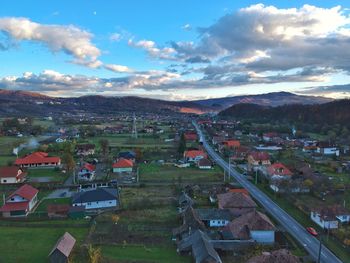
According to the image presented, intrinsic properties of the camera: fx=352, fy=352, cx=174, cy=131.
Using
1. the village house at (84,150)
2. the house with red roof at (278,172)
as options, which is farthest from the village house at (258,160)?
the village house at (84,150)

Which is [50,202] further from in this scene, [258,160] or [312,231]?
[258,160]

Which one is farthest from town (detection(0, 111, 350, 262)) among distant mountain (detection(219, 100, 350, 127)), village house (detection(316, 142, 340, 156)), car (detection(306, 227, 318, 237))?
distant mountain (detection(219, 100, 350, 127))

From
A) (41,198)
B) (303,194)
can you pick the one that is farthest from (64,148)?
(303,194)

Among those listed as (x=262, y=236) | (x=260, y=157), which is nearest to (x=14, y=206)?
(x=262, y=236)

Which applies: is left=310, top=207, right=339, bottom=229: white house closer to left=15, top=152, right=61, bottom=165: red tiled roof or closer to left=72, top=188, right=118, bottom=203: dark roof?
left=72, top=188, right=118, bottom=203: dark roof

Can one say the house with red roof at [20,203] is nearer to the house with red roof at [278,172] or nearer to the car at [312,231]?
the car at [312,231]

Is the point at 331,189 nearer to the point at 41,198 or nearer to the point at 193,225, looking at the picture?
the point at 193,225
